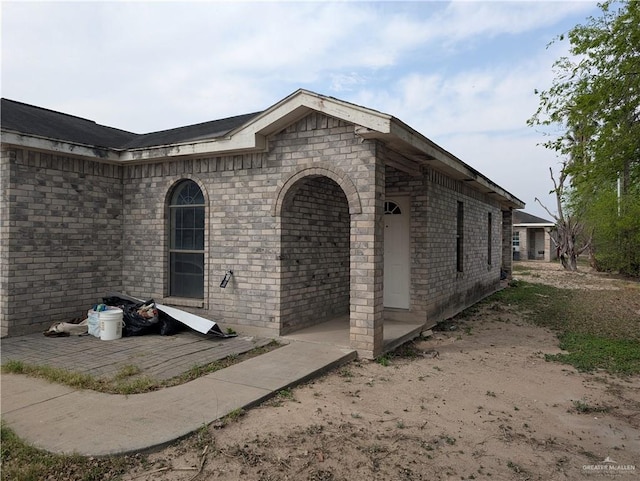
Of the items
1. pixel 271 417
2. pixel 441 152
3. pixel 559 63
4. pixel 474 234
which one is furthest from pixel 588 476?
pixel 559 63

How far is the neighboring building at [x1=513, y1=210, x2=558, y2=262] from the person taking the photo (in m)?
35.8

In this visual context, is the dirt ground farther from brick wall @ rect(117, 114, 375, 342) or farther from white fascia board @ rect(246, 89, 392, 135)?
white fascia board @ rect(246, 89, 392, 135)

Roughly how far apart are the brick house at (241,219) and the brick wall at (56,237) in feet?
0.07

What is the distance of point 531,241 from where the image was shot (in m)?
37.2

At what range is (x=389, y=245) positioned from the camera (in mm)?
9562

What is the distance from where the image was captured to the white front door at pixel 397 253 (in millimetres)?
9297

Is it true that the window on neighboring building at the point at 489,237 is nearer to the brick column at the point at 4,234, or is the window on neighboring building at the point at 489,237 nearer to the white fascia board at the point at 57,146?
the white fascia board at the point at 57,146

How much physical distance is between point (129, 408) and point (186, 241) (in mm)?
4637

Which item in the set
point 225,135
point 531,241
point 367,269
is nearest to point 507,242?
point 367,269

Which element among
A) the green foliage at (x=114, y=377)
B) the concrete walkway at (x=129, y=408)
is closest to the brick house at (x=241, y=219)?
the concrete walkway at (x=129, y=408)

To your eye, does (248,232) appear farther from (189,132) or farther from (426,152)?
(426,152)

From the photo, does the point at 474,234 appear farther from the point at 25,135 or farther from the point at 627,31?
the point at 25,135

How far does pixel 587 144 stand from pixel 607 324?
158 inches

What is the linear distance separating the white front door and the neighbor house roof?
102 centimetres
